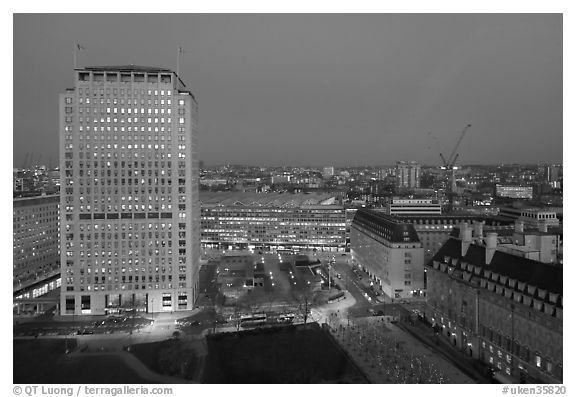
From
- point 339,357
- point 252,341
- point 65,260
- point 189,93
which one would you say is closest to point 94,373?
point 252,341

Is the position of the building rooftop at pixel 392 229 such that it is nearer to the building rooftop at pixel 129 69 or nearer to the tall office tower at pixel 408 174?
the building rooftop at pixel 129 69

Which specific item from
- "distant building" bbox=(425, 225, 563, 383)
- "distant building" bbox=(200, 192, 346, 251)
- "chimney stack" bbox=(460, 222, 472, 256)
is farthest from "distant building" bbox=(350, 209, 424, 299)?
"distant building" bbox=(200, 192, 346, 251)

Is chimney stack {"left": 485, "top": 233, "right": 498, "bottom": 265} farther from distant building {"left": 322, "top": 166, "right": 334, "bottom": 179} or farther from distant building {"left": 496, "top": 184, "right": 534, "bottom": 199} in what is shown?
distant building {"left": 322, "top": 166, "right": 334, "bottom": 179}

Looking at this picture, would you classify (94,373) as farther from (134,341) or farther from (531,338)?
(531,338)

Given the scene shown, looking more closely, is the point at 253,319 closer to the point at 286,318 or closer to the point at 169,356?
the point at 286,318

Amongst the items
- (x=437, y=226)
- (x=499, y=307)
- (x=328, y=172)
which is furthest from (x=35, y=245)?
(x=328, y=172)

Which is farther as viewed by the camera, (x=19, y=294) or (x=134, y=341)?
(x=19, y=294)
